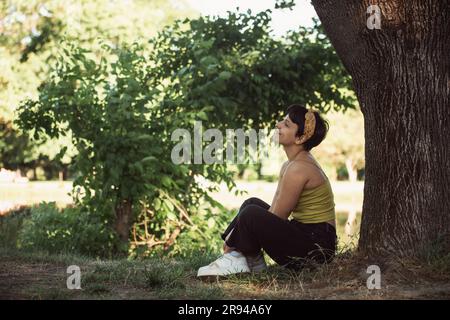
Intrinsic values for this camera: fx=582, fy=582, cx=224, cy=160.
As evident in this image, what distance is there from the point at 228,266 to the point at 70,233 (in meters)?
3.62

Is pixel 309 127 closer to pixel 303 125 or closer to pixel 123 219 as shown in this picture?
pixel 303 125

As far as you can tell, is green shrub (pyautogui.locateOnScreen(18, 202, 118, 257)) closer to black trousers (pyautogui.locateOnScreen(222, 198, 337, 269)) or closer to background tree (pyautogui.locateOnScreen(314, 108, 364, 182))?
black trousers (pyautogui.locateOnScreen(222, 198, 337, 269))

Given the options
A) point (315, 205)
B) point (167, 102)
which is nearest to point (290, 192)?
point (315, 205)

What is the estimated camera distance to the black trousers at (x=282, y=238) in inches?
177

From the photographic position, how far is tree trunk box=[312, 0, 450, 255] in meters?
4.29

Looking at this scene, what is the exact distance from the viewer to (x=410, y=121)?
431 centimetres

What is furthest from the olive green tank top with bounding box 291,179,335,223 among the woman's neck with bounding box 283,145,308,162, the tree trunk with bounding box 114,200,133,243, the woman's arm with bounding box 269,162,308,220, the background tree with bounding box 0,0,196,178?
the background tree with bounding box 0,0,196,178

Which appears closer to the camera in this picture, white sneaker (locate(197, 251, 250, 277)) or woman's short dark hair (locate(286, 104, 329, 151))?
white sneaker (locate(197, 251, 250, 277))

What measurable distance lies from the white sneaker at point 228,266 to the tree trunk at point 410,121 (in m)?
0.99
